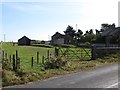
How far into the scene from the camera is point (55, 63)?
22.1 meters

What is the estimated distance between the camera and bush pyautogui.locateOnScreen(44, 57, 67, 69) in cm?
2178

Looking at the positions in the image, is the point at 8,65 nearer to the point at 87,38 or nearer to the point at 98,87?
the point at 98,87

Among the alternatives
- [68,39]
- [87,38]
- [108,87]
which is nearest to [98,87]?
[108,87]

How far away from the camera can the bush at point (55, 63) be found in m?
21.8

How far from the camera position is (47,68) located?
839 inches

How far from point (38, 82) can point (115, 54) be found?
1981 centimetres

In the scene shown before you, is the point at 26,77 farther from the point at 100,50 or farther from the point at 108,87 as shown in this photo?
the point at 100,50

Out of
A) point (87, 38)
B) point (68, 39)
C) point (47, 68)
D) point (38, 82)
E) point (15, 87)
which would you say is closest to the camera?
point (15, 87)

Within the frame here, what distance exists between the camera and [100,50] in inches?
1334

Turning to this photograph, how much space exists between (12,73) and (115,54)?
19694mm

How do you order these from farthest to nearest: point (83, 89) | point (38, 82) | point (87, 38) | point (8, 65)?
point (87, 38) < point (8, 65) < point (38, 82) < point (83, 89)

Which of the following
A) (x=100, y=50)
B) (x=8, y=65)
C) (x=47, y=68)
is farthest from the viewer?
(x=100, y=50)

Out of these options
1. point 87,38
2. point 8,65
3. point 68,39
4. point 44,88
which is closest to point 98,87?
point 44,88

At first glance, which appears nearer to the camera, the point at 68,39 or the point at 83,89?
the point at 83,89
